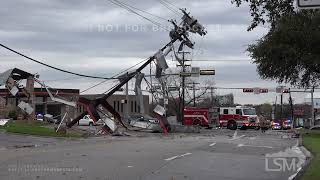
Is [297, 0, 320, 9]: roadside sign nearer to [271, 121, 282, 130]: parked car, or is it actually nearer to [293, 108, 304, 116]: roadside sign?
[271, 121, 282, 130]: parked car

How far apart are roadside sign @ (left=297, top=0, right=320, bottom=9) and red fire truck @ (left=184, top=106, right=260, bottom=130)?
61.4m

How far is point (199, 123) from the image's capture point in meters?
70.2

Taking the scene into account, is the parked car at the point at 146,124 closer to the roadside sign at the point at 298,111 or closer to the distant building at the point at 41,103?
the distant building at the point at 41,103

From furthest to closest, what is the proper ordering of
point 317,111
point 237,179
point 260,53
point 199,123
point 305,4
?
1. point 317,111
2. point 199,123
3. point 260,53
4. point 237,179
5. point 305,4

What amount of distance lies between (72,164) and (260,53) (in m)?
26.1

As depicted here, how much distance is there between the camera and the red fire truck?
67625 mm

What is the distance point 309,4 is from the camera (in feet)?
21.1

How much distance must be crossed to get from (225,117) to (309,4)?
2491 inches

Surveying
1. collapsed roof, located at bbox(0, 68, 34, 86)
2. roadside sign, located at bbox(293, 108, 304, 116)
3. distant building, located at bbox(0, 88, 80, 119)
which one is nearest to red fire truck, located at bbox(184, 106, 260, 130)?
distant building, located at bbox(0, 88, 80, 119)

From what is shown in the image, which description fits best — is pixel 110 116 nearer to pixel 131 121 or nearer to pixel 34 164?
pixel 131 121

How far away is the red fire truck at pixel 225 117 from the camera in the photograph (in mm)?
67625

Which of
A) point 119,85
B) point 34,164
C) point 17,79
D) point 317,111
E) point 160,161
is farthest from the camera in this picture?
point 317,111

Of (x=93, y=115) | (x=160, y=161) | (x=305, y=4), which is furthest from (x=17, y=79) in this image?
(x=305, y=4)

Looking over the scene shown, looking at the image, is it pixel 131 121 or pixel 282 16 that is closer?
pixel 282 16
